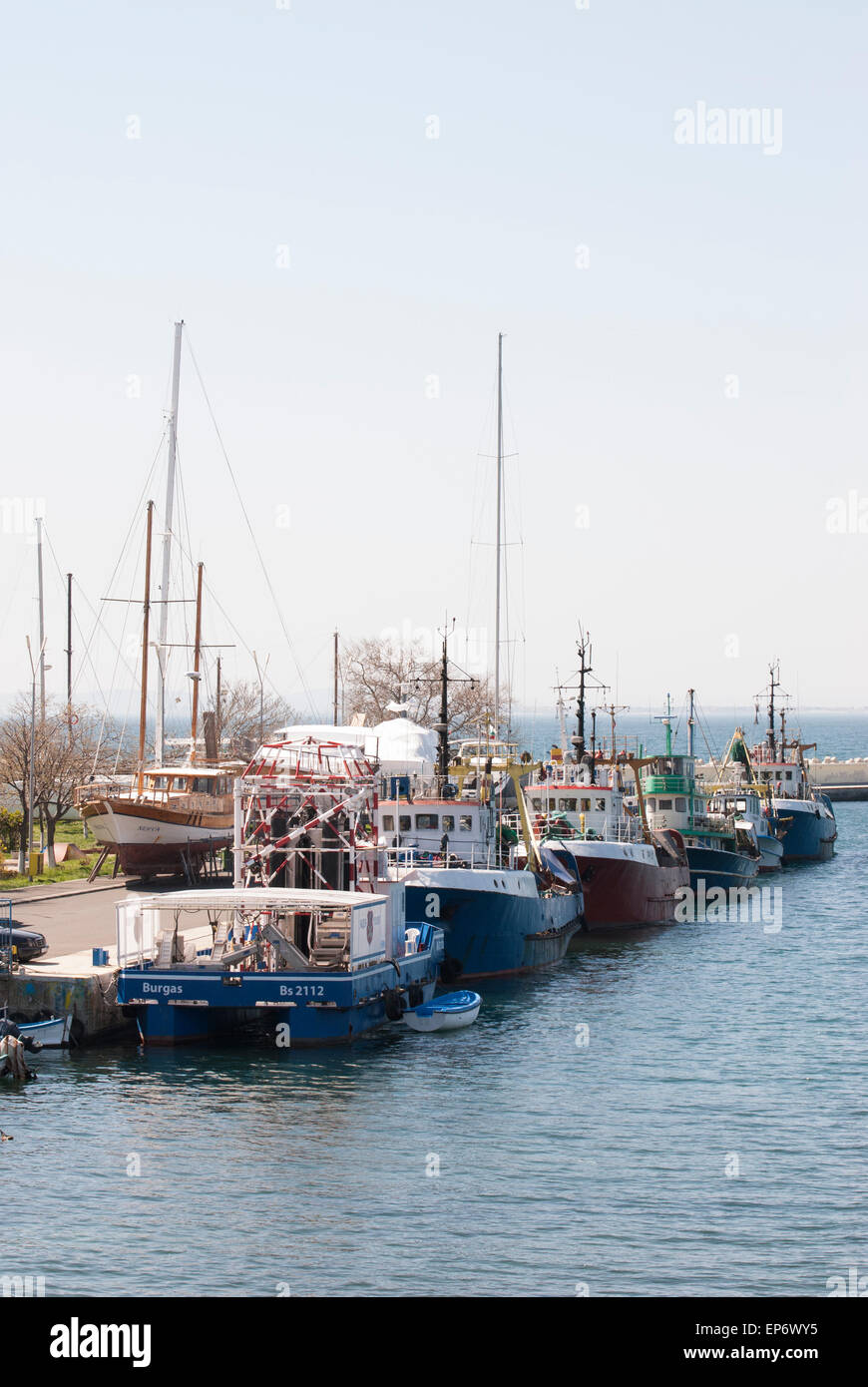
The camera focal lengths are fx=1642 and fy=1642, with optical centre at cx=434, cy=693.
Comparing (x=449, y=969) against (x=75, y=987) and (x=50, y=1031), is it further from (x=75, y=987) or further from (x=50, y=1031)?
(x=50, y=1031)

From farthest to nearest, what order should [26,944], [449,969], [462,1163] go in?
[449,969], [26,944], [462,1163]

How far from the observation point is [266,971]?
3691cm

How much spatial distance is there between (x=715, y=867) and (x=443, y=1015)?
46080mm

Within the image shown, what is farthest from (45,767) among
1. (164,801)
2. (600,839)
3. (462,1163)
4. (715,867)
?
(462,1163)

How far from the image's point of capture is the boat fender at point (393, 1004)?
39.7 metres

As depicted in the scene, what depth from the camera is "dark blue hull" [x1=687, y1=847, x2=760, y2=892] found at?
83.8 m

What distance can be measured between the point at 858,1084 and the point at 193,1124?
15107 mm

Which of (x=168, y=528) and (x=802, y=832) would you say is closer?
(x=168, y=528)

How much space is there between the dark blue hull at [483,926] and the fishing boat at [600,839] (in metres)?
9.77

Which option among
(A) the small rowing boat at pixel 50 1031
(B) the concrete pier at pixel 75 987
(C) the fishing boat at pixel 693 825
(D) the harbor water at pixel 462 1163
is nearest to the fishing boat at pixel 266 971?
(D) the harbor water at pixel 462 1163

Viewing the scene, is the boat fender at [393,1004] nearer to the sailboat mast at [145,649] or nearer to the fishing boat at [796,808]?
the sailboat mast at [145,649]

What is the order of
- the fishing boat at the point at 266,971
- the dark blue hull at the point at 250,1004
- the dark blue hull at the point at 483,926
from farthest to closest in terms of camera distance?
the dark blue hull at the point at 483,926 < the fishing boat at the point at 266,971 < the dark blue hull at the point at 250,1004

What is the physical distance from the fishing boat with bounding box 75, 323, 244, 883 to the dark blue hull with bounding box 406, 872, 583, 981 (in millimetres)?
13861
